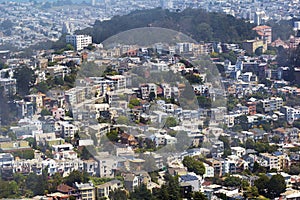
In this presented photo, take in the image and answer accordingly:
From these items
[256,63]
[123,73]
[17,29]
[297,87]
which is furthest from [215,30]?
[17,29]

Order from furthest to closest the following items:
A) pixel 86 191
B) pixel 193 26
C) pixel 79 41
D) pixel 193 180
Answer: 1. pixel 193 26
2. pixel 79 41
3. pixel 193 180
4. pixel 86 191

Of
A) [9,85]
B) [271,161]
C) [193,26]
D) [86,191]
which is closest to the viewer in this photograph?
[86,191]

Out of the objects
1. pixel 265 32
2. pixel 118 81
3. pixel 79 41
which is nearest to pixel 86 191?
pixel 118 81

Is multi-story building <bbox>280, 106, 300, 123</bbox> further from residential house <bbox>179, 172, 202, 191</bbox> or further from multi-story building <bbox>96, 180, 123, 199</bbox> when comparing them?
multi-story building <bbox>96, 180, 123, 199</bbox>

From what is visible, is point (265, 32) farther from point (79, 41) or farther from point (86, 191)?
point (86, 191)

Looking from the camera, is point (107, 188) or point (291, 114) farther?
point (291, 114)

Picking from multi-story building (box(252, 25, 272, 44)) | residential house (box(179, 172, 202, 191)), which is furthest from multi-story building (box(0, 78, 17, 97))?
multi-story building (box(252, 25, 272, 44))

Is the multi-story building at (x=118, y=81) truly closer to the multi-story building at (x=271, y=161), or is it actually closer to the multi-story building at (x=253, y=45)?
the multi-story building at (x=271, y=161)

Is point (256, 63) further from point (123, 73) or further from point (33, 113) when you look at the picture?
point (33, 113)
